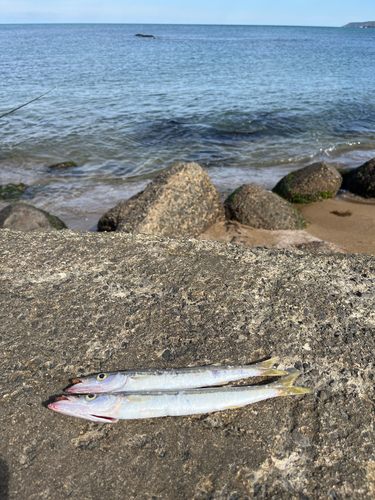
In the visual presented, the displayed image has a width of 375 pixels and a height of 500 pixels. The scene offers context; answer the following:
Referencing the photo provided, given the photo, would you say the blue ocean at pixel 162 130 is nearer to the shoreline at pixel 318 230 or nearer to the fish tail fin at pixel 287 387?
the shoreline at pixel 318 230

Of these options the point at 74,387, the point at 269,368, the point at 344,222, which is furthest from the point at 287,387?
the point at 344,222

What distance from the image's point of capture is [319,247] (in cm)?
518

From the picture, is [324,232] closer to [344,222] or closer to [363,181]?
[344,222]

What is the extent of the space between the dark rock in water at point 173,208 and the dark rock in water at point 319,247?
5.22 feet

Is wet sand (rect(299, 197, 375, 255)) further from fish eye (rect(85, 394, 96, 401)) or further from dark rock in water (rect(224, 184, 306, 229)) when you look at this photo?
fish eye (rect(85, 394, 96, 401))

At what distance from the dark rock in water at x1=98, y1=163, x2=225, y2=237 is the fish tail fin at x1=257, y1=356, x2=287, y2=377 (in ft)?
10.7

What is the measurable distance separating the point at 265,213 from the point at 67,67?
2751 centimetres

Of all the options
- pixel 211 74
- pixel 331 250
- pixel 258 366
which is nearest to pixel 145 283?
pixel 258 366

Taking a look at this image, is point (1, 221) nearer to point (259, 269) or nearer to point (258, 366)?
point (259, 269)

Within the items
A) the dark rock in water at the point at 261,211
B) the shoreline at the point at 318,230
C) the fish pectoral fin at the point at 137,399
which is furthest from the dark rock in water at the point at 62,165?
the fish pectoral fin at the point at 137,399

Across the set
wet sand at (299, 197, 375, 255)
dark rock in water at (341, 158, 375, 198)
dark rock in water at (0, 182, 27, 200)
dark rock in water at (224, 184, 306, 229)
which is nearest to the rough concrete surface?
wet sand at (299, 197, 375, 255)

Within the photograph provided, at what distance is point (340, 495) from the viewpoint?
1367 millimetres

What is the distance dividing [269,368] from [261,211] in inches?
176

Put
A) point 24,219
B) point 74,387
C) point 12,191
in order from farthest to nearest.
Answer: point 12,191, point 24,219, point 74,387
